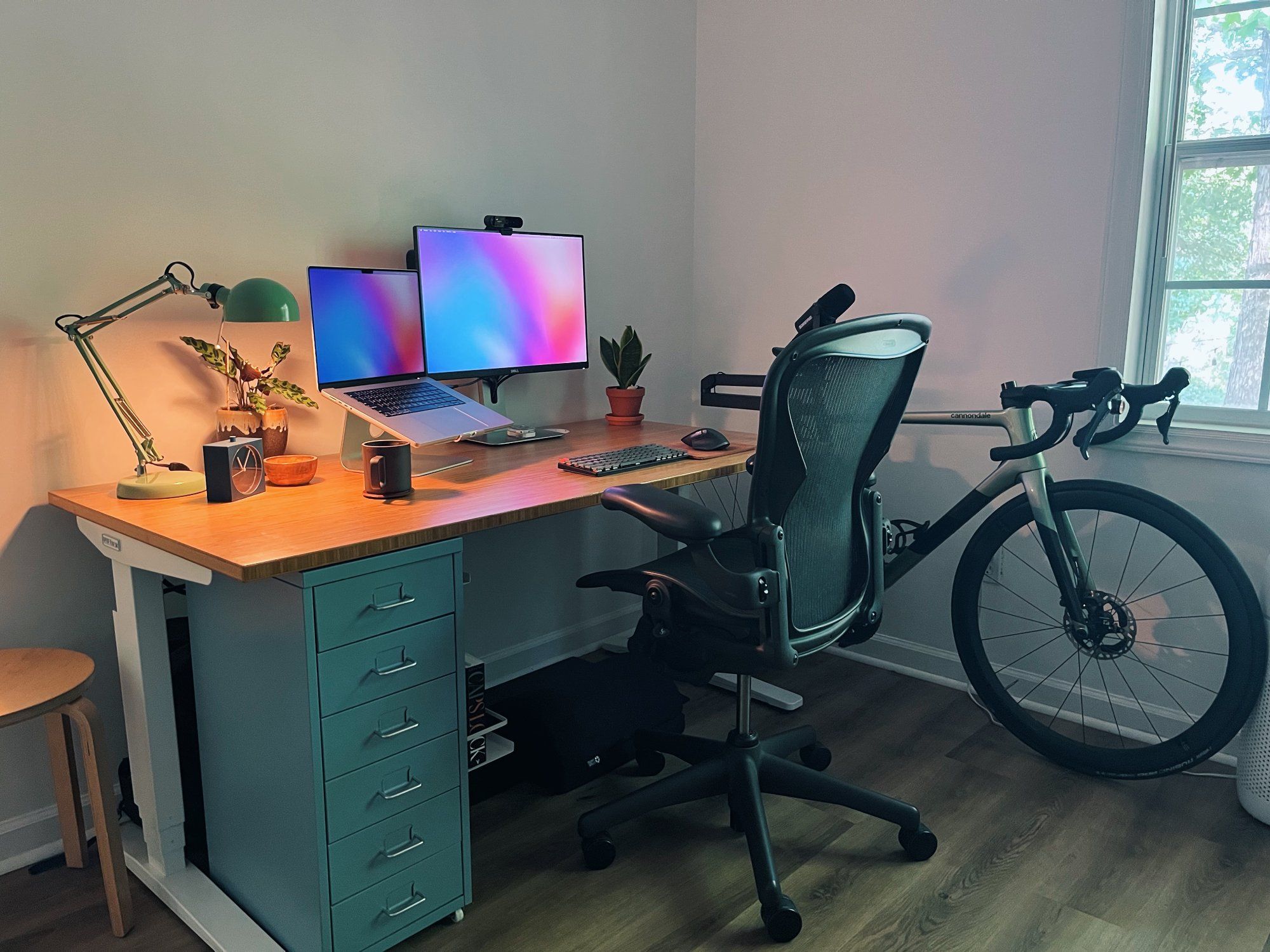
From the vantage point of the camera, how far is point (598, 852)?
6.33 ft

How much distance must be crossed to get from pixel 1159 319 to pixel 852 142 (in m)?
1.02

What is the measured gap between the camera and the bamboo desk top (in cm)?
147

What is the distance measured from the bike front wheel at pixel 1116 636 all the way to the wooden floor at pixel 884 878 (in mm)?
168

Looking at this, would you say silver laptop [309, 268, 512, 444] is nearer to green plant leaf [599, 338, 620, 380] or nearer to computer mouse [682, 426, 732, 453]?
computer mouse [682, 426, 732, 453]

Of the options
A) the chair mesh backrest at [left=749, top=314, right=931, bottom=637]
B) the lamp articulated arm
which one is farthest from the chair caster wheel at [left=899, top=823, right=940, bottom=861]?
the lamp articulated arm

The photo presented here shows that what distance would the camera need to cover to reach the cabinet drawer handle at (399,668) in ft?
5.23

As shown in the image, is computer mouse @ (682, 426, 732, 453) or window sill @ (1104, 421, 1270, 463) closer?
window sill @ (1104, 421, 1270, 463)

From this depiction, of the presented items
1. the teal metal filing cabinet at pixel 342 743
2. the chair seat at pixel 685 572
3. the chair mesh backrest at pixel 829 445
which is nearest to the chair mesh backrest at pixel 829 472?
the chair mesh backrest at pixel 829 445

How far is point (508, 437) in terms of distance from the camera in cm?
252

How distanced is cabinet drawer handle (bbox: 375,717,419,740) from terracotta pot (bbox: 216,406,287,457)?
2.34 ft

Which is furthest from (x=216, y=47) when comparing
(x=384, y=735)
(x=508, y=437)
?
(x=384, y=735)

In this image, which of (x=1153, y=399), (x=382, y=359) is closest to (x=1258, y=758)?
(x=1153, y=399)

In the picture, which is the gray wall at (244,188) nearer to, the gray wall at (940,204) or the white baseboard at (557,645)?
the white baseboard at (557,645)

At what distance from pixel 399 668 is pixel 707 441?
1.05 meters
